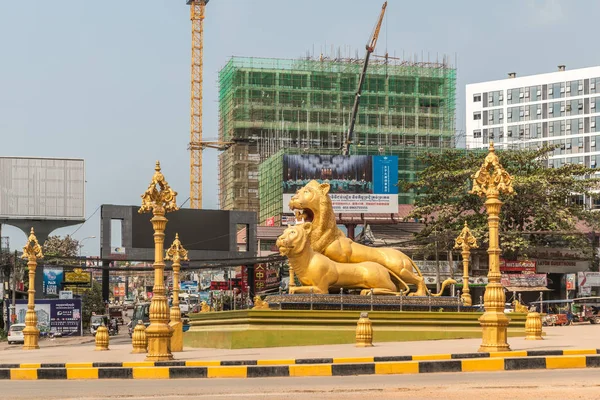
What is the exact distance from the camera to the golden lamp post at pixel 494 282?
21984 mm

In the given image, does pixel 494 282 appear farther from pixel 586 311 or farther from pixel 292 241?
pixel 586 311

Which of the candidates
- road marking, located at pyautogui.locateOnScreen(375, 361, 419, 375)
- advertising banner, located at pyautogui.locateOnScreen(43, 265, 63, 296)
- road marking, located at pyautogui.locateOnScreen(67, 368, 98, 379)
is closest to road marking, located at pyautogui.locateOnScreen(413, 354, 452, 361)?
road marking, located at pyautogui.locateOnScreen(375, 361, 419, 375)

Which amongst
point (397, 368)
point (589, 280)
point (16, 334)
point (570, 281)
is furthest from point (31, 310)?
point (570, 281)

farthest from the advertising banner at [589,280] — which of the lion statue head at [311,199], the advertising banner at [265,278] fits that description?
the lion statue head at [311,199]

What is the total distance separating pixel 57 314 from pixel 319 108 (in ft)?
168

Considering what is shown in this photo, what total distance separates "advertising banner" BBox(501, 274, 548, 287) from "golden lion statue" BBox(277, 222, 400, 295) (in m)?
34.3

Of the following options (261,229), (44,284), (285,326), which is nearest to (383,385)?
(285,326)

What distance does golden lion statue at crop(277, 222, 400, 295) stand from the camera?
2788 centimetres

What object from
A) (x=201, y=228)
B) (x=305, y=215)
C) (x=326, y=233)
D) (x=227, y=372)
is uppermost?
(x=305, y=215)

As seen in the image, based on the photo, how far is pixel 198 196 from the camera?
383 feet

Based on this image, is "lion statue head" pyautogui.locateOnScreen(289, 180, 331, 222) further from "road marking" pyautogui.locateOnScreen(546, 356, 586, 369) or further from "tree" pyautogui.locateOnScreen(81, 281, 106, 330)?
"tree" pyautogui.locateOnScreen(81, 281, 106, 330)

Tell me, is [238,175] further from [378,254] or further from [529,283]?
[378,254]

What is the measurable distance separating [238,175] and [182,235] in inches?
1340

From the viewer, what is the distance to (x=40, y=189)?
Answer: 65188mm
